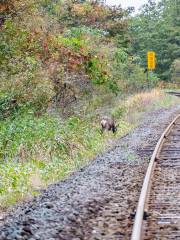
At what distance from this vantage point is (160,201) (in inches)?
302

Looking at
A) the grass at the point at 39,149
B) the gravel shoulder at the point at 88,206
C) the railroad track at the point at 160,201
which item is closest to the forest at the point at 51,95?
the grass at the point at 39,149

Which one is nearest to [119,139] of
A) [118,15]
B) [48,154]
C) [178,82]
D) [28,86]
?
[28,86]

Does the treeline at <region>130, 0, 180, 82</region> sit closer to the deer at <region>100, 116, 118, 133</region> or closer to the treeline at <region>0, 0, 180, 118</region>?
the treeline at <region>0, 0, 180, 118</region>

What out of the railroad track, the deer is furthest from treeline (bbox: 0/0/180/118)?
the railroad track

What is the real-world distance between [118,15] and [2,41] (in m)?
20.4

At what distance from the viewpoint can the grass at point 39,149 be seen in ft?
31.4

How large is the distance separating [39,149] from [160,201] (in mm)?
5356

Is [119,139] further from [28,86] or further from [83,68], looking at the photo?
[83,68]

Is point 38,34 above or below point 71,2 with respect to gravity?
below

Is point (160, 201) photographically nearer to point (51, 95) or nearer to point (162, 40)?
point (51, 95)

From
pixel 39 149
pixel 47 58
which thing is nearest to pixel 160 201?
pixel 39 149

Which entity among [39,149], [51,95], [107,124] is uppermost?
[51,95]

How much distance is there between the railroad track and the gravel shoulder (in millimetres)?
173

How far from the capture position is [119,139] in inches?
640
